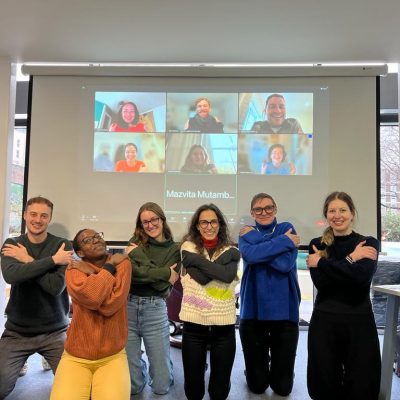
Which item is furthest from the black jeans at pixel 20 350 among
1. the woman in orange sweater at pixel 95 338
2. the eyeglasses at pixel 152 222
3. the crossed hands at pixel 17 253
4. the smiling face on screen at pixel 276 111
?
the smiling face on screen at pixel 276 111

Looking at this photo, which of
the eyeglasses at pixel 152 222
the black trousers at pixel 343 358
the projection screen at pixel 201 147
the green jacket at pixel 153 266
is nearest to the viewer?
the black trousers at pixel 343 358

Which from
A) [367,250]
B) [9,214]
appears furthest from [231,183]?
[9,214]

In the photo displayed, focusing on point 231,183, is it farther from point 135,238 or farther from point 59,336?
point 59,336

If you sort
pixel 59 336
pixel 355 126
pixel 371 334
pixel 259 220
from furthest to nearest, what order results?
pixel 355 126
pixel 259 220
pixel 59 336
pixel 371 334

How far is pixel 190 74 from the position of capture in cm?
337

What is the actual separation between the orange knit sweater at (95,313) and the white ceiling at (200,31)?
1829 millimetres

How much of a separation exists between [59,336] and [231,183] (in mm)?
1817

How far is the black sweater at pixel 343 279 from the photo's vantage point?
2166 mm

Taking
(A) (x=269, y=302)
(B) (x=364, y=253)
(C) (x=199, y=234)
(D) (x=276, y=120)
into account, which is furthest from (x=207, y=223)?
(D) (x=276, y=120)

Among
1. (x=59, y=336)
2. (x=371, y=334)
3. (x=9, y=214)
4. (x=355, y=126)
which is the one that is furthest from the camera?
(x=9, y=214)

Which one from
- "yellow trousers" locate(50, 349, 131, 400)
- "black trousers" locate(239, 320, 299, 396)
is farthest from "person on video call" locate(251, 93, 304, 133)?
"yellow trousers" locate(50, 349, 131, 400)

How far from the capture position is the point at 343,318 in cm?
221

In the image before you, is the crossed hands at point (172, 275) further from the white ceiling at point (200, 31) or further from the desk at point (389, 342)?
the white ceiling at point (200, 31)

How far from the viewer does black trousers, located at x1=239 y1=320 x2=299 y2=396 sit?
8.43 ft
